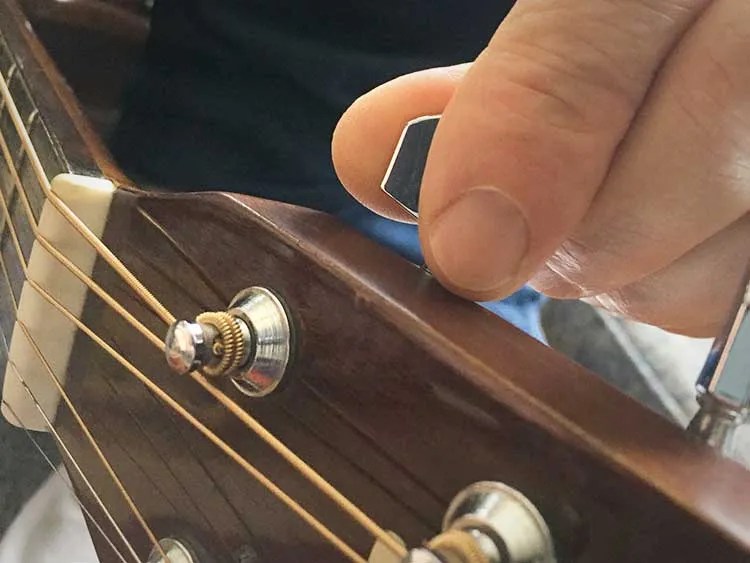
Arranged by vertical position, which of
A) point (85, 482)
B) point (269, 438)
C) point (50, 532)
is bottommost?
point (50, 532)

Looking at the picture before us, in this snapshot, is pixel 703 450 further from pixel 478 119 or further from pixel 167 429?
pixel 167 429

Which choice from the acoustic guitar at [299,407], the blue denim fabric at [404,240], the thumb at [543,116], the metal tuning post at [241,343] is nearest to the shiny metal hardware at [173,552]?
the acoustic guitar at [299,407]

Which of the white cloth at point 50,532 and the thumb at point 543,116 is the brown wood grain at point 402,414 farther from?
the white cloth at point 50,532

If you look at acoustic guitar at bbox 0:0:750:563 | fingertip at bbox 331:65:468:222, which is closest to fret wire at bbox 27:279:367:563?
acoustic guitar at bbox 0:0:750:563

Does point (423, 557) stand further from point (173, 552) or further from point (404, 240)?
point (404, 240)

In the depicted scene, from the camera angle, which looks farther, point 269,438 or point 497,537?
point 269,438

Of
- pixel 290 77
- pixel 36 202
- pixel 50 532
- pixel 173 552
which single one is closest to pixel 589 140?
pixel 173 552

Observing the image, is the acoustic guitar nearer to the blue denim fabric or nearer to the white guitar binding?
the white guitar binding

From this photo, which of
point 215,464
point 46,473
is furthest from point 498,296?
point 46,473
